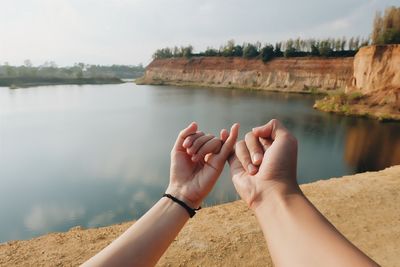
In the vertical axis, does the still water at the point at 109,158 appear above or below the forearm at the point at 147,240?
below

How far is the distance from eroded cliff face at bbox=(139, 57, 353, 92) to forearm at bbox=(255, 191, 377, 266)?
4576 cm

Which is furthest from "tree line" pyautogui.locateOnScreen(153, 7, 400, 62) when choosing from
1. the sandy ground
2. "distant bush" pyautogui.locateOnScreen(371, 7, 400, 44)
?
the sandy ground

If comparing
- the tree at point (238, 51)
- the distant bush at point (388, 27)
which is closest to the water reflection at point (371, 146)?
the distant bush at point (388, 27)

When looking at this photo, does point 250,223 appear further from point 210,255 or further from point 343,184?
point 343,184

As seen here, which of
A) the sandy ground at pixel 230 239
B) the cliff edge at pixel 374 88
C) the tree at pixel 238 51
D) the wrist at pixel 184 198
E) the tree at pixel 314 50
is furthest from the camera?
the tree at pixel 238 51

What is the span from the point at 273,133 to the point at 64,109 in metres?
26.9

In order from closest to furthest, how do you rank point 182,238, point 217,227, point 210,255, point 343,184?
1. point 210,255
2. point 182,238
3. point 217,227
4. point 343,184

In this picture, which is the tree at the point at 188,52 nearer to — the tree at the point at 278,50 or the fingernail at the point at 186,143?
the tree at the point at 278,50

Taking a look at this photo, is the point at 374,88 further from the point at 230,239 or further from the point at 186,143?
the point at 186,143

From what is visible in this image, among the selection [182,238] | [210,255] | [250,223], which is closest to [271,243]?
[210,255]

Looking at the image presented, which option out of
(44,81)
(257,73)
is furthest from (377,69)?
(44,81)

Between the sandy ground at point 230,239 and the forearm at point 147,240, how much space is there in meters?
2.29

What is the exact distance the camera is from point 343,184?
670 centimetres

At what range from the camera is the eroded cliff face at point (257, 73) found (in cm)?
4738
